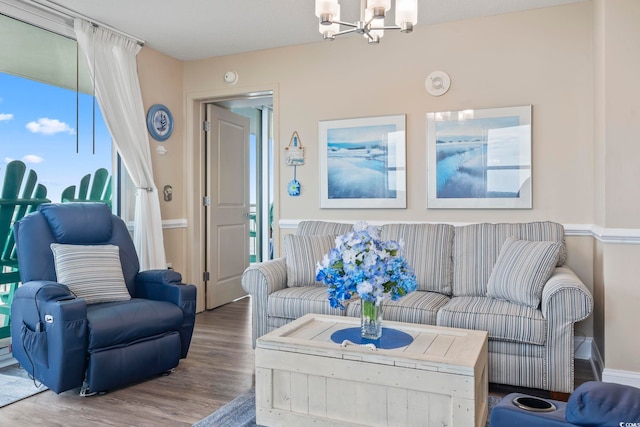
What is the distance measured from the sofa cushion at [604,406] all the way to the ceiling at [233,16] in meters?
3.01

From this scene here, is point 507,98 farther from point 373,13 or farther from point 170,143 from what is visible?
point 170,143

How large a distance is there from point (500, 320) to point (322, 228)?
1666mm

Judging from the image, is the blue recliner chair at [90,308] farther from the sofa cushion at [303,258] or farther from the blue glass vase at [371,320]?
the blue glass vase at [371,320]

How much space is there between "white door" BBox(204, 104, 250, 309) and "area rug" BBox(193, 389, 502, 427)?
2444 millimetres

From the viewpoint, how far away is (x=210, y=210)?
5.03m

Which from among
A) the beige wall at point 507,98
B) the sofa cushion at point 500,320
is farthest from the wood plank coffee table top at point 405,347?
the beige wall at point 507,98

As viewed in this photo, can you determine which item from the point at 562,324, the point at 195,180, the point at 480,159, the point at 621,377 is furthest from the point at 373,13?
the point at 195,180

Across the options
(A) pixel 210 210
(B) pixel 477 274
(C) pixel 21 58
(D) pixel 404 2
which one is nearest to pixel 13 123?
(C) pixel 21 58

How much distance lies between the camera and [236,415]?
2506 mm

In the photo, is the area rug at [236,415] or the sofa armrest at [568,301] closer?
the area rug at [236,415]

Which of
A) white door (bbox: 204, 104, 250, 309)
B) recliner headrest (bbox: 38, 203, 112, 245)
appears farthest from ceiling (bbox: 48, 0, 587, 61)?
recliner headrest (bbox: 38, 203, 112, 245)

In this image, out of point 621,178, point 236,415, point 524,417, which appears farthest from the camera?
point 621,178

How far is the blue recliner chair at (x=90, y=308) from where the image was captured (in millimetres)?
2607

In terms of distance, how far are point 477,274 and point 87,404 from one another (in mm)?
2564
